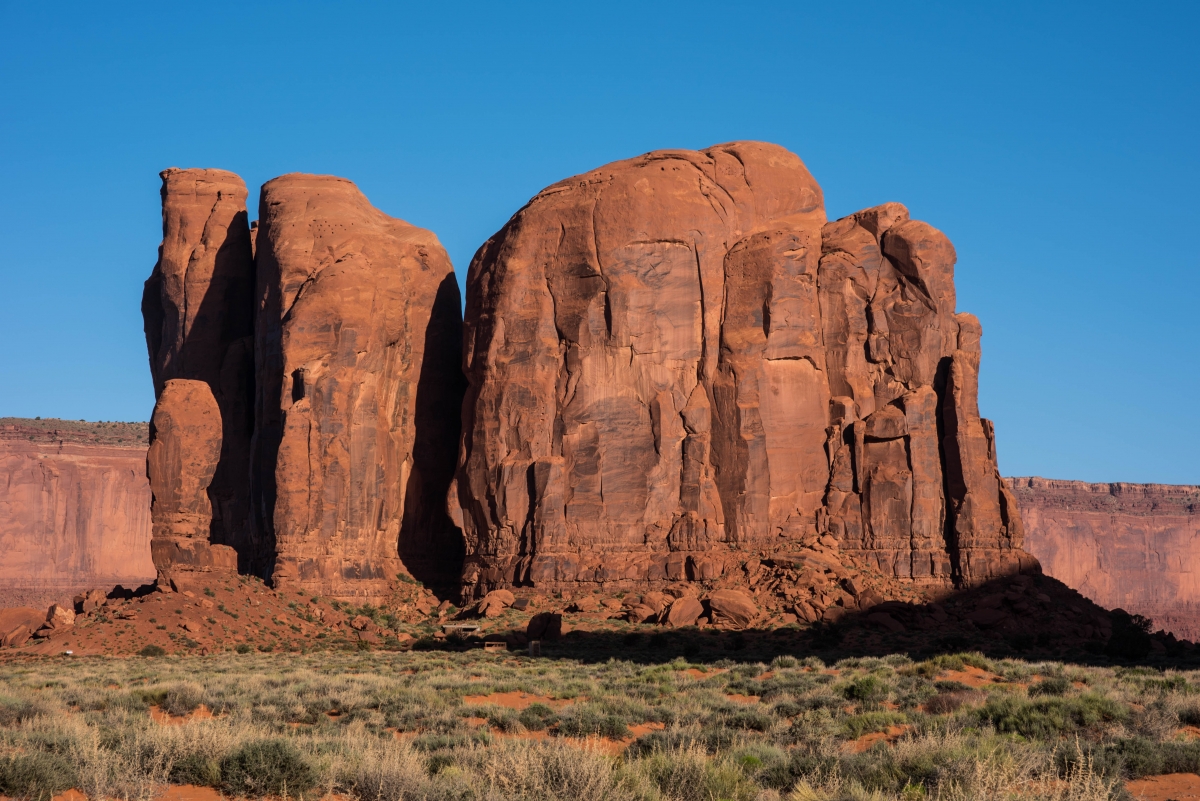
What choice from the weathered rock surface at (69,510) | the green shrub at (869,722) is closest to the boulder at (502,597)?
the green shrub at (869,722)

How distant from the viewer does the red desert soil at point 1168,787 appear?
15470 millimetres

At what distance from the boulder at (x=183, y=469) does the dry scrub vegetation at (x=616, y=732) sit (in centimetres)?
2482

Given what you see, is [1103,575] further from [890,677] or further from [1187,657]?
[890,677]

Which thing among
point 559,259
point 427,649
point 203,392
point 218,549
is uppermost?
point 559,259

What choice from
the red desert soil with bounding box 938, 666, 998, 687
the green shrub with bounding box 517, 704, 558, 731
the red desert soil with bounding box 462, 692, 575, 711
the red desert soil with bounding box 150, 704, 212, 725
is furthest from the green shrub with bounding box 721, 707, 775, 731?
the red desert soil with bounding box 150, 704, 212, 725

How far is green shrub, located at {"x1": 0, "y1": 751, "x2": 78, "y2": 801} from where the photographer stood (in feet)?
46.4

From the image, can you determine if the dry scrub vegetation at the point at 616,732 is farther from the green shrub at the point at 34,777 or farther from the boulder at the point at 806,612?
the boulder at the point at 806,612

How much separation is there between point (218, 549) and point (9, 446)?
73.5m

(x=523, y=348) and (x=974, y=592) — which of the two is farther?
(x=523, y=348)

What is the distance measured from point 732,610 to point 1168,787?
1290 inches

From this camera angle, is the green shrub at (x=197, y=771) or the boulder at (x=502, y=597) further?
the boulder at (x=502, y=597)

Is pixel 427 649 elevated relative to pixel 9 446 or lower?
lower

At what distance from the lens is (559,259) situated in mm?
58219

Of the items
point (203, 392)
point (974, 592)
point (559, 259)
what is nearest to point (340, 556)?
point (203, 392)
